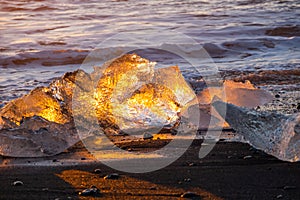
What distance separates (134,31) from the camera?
12.1m

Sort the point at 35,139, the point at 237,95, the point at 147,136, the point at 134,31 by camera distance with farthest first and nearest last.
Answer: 1. the point at 134,31
2. the point at 237,95
3. the point at 147,136
4. the point at 35,139

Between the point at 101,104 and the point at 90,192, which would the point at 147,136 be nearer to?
the point at 101,104

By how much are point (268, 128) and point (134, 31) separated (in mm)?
8736

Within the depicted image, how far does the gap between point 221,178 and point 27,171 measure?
1.18 meters

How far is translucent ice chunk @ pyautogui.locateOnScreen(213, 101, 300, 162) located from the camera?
11.0 ft

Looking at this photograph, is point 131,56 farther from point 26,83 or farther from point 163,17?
point 163,17

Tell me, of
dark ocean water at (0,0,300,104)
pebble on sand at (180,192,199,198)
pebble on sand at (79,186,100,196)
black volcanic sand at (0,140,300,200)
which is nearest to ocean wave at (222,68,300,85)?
dark ocean water at (0,0,300,104)

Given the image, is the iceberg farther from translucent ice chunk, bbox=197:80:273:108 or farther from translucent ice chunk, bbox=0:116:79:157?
translucent ice chunk, bbox=197:80:273:108

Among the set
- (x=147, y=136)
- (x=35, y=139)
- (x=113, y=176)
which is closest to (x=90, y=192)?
(x=113, y=176)

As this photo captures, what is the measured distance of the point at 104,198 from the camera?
3.02 metres

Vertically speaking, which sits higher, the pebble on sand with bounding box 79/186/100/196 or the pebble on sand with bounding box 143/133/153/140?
the pebble on sand with bounding box 79/186/100/196

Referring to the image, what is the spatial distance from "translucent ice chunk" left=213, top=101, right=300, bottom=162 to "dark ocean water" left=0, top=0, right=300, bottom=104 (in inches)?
143

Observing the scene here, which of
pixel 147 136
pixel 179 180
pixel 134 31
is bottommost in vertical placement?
pixel 134 31

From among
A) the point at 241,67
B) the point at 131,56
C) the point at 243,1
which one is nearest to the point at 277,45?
the point at 241,67
